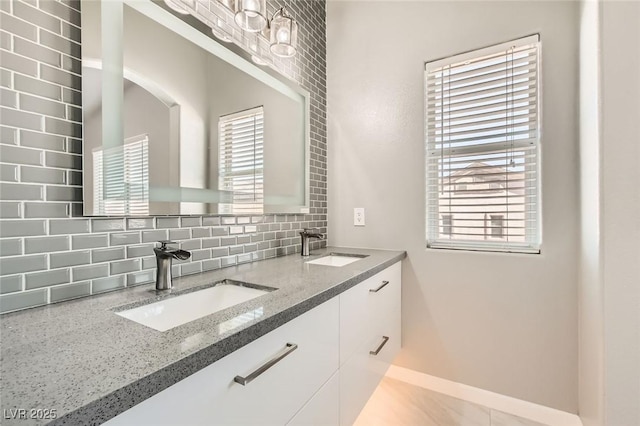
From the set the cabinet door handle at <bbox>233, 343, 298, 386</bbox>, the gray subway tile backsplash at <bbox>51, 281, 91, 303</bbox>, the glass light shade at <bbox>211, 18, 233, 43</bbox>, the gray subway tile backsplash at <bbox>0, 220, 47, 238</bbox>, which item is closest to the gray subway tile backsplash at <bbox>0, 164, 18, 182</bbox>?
the gray subway tile backsplash at <bbox>0, 220, 47, 238</bbox>

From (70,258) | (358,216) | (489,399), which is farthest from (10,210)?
(489,399)

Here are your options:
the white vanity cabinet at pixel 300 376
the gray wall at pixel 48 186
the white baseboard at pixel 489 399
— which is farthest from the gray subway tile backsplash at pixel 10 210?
the white baseboard at pixel 489 399

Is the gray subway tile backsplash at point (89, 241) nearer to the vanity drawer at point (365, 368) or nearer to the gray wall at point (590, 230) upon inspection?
the vanity drawer at point (365, 368)

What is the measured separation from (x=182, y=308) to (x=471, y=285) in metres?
1.57

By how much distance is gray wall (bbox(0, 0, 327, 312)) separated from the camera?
0.78 metres

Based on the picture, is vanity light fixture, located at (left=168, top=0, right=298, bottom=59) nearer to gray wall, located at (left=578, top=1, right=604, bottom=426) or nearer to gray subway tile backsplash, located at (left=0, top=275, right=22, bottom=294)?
gray subway tile backsplash, located at (left=0, top=275, right=22, bottom=294)

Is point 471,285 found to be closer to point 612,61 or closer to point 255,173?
point 612,61

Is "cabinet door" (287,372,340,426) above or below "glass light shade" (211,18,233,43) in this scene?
below

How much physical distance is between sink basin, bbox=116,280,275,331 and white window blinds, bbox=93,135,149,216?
33 cm

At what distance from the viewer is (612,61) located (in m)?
1.13

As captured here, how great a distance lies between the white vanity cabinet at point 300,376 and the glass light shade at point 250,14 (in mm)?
1289

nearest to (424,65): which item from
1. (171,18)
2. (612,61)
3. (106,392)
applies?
(612,61)

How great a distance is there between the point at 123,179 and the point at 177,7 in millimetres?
736

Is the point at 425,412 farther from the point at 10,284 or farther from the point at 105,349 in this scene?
the point at 10,284
